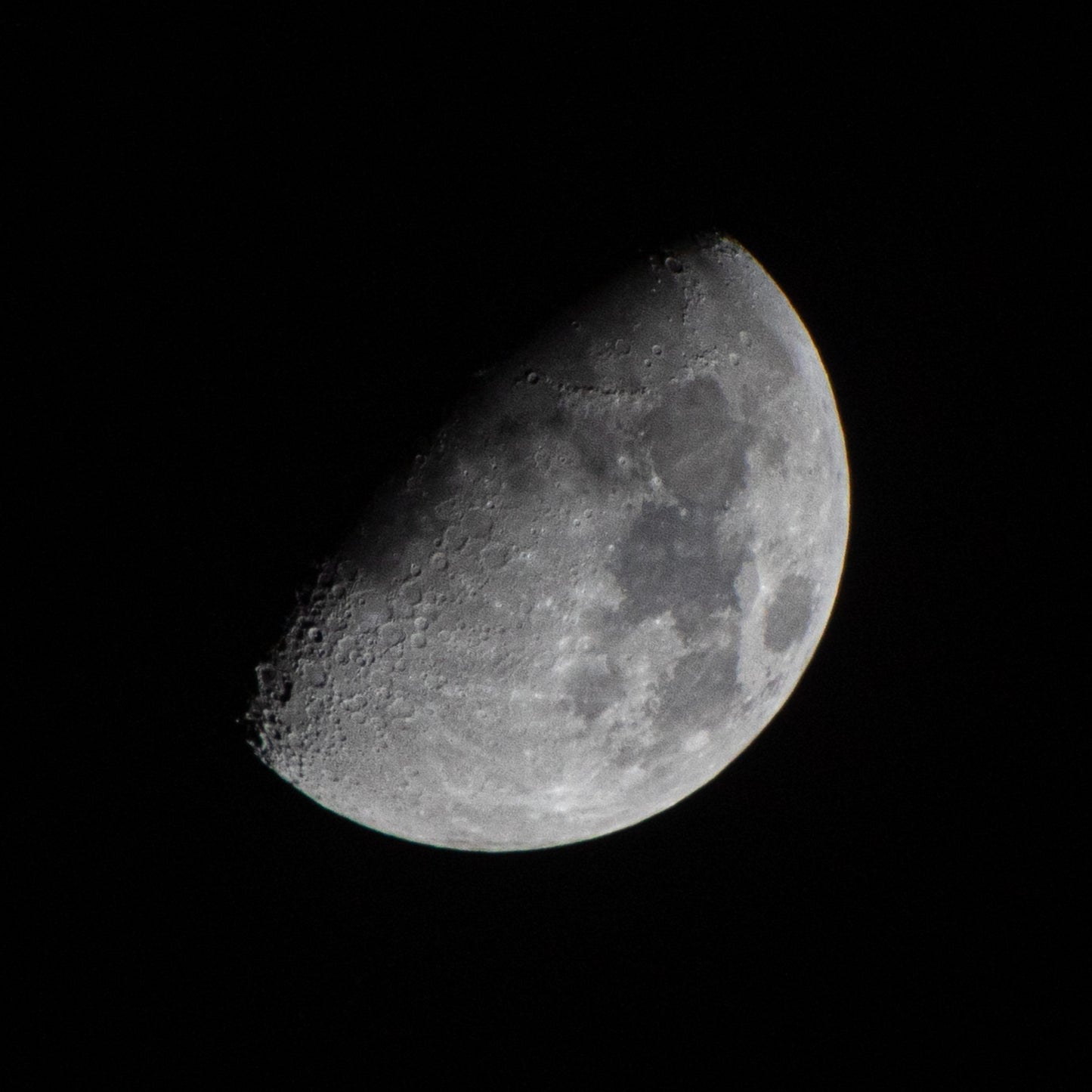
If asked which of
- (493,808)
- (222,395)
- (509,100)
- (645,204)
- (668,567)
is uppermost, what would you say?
(509,100)

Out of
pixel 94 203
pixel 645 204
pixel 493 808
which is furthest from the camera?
pixel 493 808

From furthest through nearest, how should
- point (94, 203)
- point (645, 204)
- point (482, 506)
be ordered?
1. point (645, 204)
2. point (482, 506)
3. point (94, 203)

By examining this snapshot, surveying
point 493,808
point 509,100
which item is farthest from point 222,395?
point 493,808

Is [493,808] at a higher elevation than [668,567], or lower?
lower

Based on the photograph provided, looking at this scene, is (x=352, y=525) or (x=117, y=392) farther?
(x=352, y=525)

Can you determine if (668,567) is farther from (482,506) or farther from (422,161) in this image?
(422,161)

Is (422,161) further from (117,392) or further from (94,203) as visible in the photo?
(117,392)
